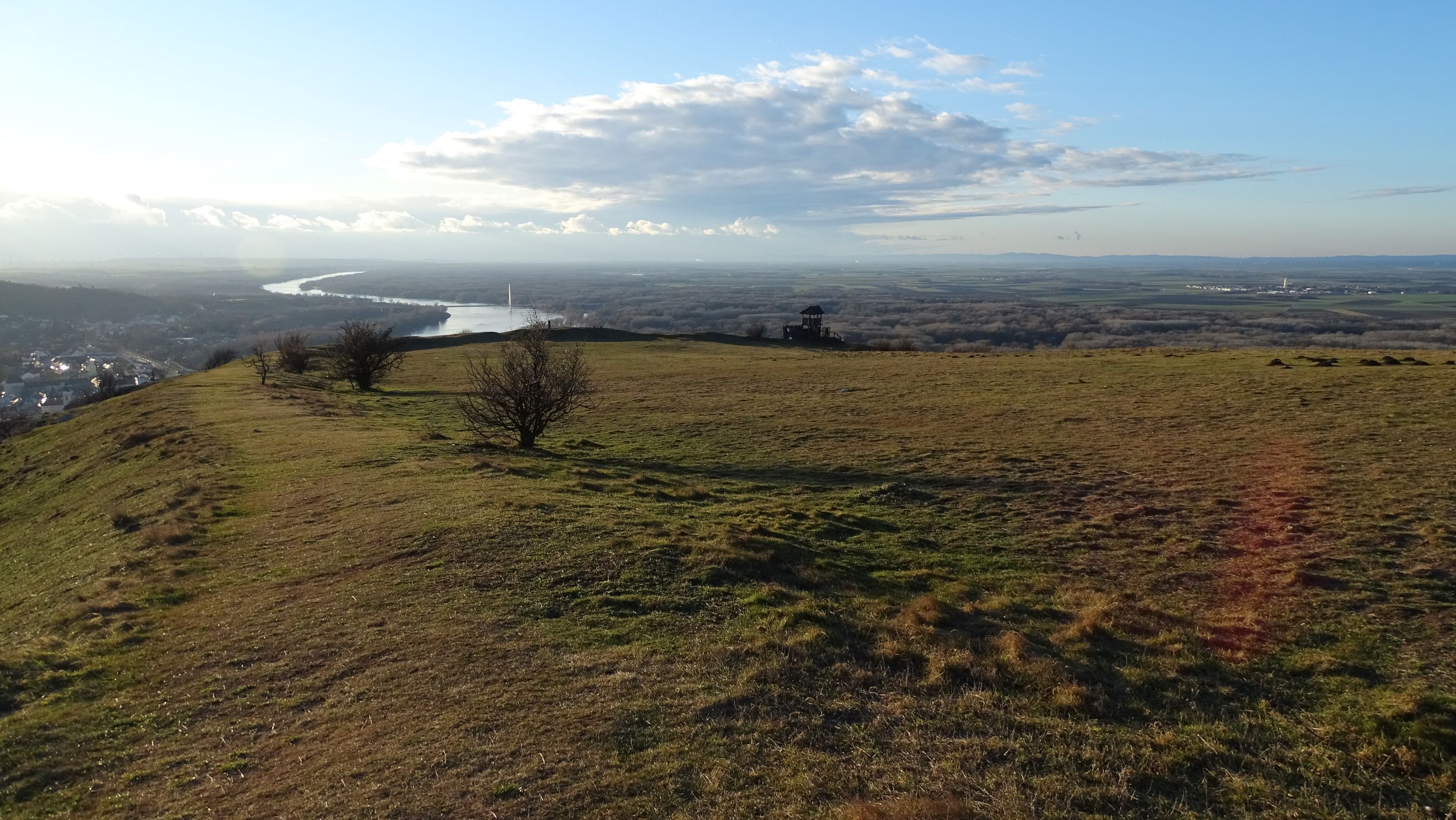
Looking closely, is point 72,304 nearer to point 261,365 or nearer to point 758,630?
point 261,365

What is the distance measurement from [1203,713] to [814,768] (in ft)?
12.3

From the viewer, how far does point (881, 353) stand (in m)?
52.0

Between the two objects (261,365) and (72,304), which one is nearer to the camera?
(261,365)

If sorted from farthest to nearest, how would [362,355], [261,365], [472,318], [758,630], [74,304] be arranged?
[74,304] → [472,318] → [261,365] → [362,355] → [758,630]

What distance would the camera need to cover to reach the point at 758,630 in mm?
9039

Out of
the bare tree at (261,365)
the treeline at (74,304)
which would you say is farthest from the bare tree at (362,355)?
the treeline at (74,304)

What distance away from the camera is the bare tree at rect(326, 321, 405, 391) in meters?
37.9

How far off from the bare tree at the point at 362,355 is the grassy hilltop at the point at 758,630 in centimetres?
1793

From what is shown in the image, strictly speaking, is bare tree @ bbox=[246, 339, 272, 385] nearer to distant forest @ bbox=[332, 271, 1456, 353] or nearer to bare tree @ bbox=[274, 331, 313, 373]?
bare tree @ bbox=[274, 331, 313, 373]

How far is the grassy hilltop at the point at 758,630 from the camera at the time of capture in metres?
6.12

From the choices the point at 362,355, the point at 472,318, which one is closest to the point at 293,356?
the point at 362,355

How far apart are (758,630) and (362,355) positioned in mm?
34737

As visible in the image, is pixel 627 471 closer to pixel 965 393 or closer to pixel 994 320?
pixel 965 393

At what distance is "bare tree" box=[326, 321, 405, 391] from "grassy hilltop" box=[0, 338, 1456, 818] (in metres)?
17.9
